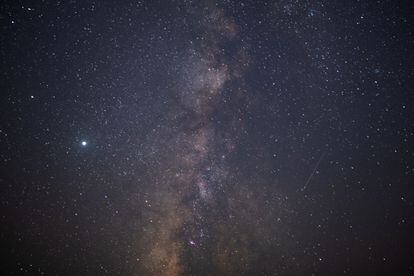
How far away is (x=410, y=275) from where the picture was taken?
10.3 m

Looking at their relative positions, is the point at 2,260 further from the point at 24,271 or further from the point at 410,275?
the point at 410,275

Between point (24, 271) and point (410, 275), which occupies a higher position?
point (24, 271)

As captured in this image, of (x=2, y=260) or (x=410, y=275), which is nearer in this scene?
(x=2, y=260)

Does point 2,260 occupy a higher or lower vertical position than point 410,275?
higher

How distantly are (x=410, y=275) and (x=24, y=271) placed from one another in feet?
42.3

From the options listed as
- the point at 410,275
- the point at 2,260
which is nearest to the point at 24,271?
the point at 2,260

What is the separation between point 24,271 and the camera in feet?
33.4

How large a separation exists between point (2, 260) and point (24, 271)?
1.17m

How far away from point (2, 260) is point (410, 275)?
515 inches

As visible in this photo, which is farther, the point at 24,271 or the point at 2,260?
the point at 24,271

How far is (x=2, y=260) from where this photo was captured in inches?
365
